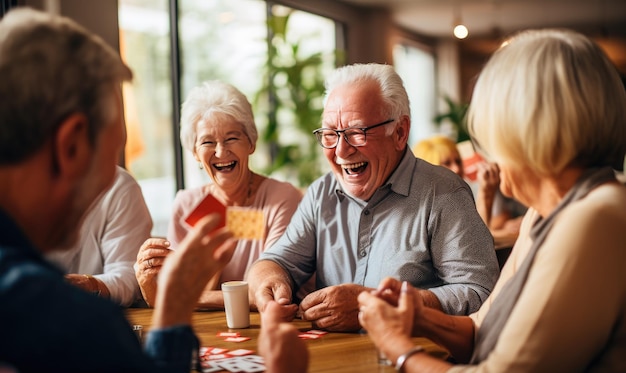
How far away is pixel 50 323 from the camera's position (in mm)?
1000

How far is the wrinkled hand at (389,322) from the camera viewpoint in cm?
152

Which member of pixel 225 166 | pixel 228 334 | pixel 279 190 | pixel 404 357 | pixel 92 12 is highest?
pixel 92 12

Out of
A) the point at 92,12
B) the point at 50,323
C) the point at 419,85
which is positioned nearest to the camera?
the point at 50,323

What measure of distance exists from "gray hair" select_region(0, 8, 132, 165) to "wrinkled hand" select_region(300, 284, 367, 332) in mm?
1017

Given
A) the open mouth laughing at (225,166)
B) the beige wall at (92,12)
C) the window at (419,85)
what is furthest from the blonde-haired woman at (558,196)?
the window at (419,85)

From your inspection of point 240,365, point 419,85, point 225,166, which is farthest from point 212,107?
point 419,85

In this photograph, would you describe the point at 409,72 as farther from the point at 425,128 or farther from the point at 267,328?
the point at 267,328

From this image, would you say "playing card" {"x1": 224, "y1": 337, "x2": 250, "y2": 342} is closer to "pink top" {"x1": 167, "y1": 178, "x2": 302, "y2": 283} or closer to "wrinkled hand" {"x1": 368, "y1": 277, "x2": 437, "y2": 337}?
"wrinkled hand" {"x1": 368, "y1": 277, "x2": 437, "y2": 337}

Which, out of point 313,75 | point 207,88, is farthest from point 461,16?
point 207,88

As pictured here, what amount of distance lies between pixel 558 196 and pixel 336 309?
79 cm

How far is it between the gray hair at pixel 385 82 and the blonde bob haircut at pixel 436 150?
7.59 ft

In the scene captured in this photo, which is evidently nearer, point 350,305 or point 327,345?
point 327,345

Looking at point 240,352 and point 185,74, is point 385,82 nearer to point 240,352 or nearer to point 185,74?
point 240,352

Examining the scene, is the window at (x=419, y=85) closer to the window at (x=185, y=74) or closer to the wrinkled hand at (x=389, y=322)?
the window at (x=185, y=74)
